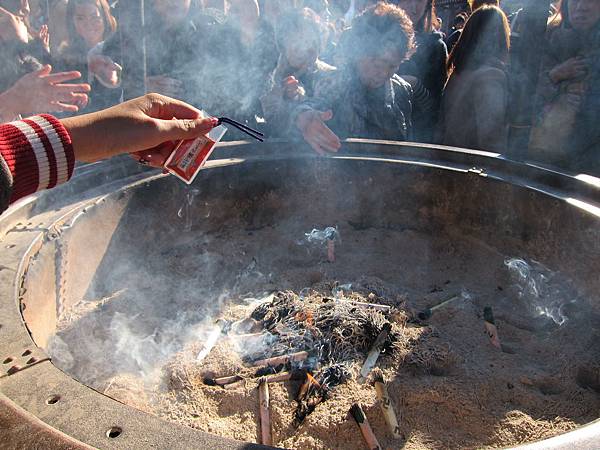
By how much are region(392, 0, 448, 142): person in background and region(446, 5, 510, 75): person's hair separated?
0.65ft

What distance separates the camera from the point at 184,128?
1.82 metres

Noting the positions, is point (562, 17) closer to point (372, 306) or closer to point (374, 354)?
point (372, 306)

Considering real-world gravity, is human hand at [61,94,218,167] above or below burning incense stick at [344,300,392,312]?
above

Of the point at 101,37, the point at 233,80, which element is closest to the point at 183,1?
the point at 233,80

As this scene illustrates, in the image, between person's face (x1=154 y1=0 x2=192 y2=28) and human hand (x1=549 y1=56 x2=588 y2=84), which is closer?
person's face (x1=154 y1=0 x2=192 y2=28)

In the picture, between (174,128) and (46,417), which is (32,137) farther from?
(46,417)

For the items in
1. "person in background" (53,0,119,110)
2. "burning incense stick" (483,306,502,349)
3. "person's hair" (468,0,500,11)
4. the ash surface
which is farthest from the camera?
"person's hair" (468,0,500,11)

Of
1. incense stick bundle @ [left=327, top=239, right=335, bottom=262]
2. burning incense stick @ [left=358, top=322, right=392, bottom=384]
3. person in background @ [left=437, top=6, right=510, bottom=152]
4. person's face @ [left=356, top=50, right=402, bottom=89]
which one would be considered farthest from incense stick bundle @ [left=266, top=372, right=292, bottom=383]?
person in background @ [left=437, top=6, right=510, bottom=152]

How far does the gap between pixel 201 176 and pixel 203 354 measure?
140 cm

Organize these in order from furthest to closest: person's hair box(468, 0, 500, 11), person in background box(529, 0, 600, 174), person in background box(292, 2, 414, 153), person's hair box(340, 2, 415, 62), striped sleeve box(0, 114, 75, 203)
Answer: person's hair box(468, 0, 500, 11) → person in background box(529, 0, 600, 174) → person's hair box(340, 2, 415, 62) → person in background box(292, 2, 414, 153) → striped sleeve box(0, 114, 75, 203)

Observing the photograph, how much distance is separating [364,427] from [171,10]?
3361 mm

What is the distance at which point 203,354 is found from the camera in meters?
2.17

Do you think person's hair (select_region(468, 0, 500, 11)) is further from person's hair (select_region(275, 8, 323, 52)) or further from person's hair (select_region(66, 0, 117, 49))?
person's hair (select_region(66, 0, 117, 49))

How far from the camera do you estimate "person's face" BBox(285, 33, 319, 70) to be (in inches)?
157
